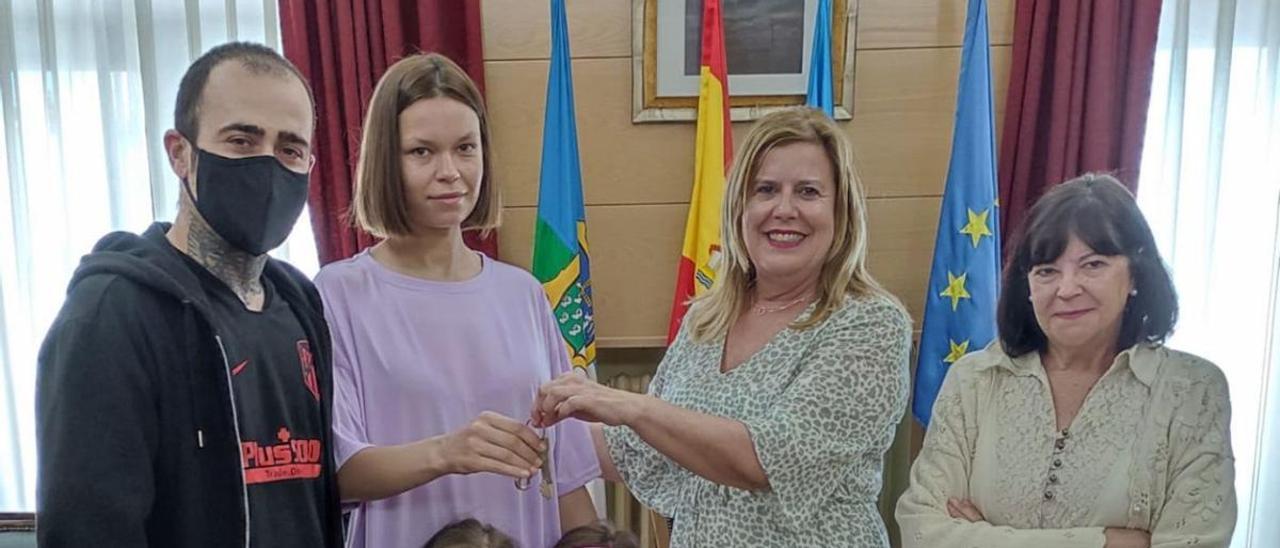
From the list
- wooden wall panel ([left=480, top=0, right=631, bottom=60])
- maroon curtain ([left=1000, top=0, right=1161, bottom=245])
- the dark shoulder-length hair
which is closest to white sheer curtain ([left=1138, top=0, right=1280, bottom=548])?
maroon curtain ([left=1000, top=0, right=1161, bottom=245])

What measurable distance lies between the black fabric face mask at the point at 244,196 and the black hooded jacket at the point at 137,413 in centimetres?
8

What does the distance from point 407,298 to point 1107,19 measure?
2.15 metres

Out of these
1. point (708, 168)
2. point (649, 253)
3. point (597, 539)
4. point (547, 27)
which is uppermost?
point (547, 27)

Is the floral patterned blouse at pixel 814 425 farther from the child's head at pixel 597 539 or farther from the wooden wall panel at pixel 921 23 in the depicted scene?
the wooden wall panel at pixel 921 23

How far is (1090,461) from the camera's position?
1267mm

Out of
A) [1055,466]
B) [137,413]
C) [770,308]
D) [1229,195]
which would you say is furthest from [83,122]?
[1229,195]

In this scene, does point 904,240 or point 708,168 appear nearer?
point 708,168

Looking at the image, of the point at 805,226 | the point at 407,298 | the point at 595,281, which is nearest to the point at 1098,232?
the point at 805,226

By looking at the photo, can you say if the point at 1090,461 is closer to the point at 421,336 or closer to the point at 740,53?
the point at 421,336

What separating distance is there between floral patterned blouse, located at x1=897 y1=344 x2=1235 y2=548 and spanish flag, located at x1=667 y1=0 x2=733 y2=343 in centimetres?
113

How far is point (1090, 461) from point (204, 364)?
132 centimetres

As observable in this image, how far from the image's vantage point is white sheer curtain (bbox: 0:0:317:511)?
99.7 inches

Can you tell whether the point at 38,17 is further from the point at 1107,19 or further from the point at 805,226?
the point at 1107,19

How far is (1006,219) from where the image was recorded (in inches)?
96.6
